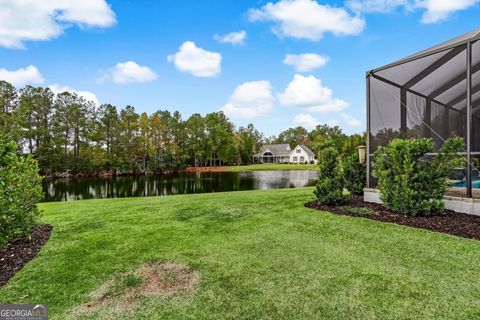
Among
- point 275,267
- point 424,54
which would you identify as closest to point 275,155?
point 424,54

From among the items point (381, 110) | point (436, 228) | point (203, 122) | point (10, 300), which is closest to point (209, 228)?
point (10, 300)

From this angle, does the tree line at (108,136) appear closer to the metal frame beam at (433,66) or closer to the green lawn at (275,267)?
the green lawn at (275,267)

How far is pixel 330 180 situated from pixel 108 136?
36.0 m

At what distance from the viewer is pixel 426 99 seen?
6.39m

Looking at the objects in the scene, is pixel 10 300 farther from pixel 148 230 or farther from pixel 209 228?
pixel 209 228

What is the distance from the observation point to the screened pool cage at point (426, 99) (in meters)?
5.43

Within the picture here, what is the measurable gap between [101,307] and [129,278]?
21.0 inches

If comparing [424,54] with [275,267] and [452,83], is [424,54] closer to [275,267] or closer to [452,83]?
[452,83]

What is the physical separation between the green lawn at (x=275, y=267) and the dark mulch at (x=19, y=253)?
15 cm

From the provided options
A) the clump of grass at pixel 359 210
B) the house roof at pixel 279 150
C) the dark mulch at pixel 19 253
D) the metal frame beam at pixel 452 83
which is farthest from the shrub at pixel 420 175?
the house roof at pixel 279 150

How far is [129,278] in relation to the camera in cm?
287

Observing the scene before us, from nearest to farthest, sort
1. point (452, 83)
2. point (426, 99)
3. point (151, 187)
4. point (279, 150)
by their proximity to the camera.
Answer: point (452, 83), point (426, 99), point (151, 187), point (279, 150)

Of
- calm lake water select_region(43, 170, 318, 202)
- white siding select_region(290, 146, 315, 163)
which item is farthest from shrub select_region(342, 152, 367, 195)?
white siding select_region(290, 146, 315, 163)

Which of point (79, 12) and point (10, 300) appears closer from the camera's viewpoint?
point (10, 300)
